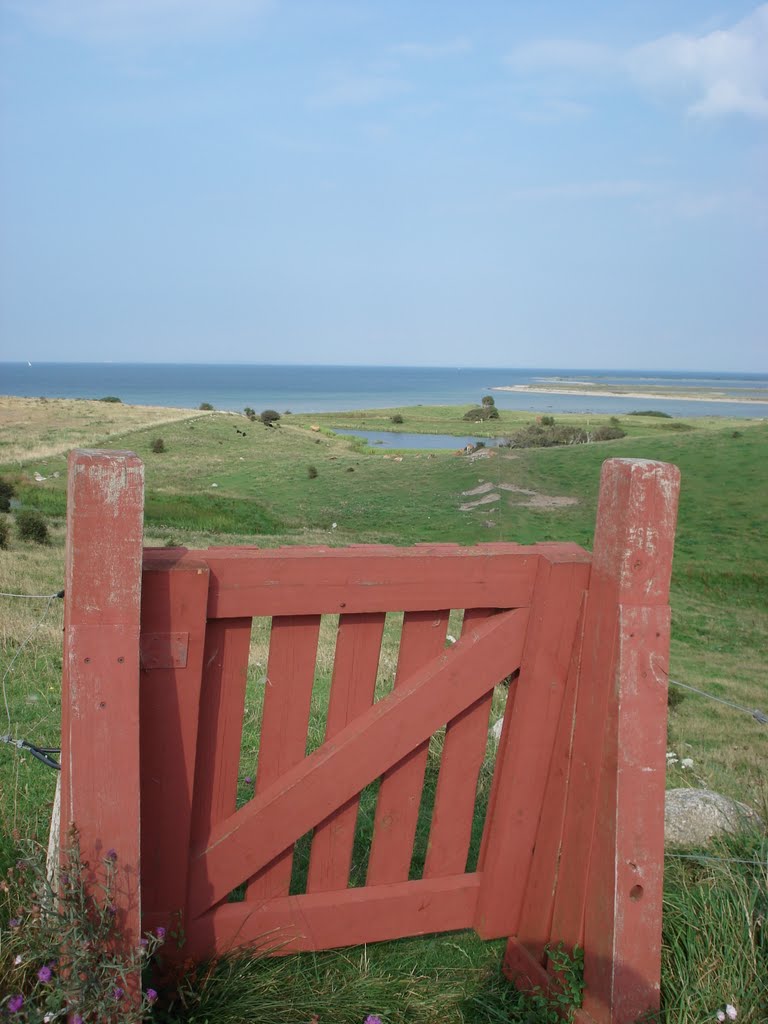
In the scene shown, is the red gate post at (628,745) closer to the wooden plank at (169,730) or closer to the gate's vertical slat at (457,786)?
the gate's vertical slat at (457,786)

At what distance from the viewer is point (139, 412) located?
2138 inches

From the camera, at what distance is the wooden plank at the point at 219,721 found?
2420 mm

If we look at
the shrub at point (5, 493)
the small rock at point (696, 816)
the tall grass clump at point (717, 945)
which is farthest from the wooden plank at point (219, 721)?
the shrub at point (5, 493)

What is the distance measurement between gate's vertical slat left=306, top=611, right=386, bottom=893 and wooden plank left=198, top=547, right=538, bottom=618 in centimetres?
11

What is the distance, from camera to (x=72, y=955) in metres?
2.00

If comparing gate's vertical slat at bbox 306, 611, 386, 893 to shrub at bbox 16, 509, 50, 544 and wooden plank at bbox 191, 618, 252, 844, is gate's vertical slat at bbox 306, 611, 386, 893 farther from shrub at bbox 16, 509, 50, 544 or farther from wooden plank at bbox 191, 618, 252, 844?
shrub at bbox 16, 509, 50, 544

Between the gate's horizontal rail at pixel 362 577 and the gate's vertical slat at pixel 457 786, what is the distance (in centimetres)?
16

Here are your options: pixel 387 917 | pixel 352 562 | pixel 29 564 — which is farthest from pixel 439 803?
pixel 29 564

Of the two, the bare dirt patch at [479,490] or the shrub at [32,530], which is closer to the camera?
the shrub at [32,530]

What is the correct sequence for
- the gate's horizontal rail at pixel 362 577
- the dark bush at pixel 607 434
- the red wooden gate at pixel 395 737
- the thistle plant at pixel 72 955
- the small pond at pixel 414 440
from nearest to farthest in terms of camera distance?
the thistle plant at pixel 72 955
the red wooden gate at pixel 395 737
the gate's horizontal rail at pixel 362 577
the dark bush at pixel 607 434
the small pond at pixel 414 440

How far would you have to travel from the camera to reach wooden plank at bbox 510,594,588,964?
264 centimetres

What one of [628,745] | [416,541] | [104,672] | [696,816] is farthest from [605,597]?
[416,541]

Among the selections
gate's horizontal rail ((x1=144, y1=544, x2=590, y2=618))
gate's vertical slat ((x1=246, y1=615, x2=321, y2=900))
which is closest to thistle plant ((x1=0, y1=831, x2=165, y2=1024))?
gate's vertical slat ((x1=246, y1=615, x2=321, y2=900))

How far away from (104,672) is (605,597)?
146 centimetres
